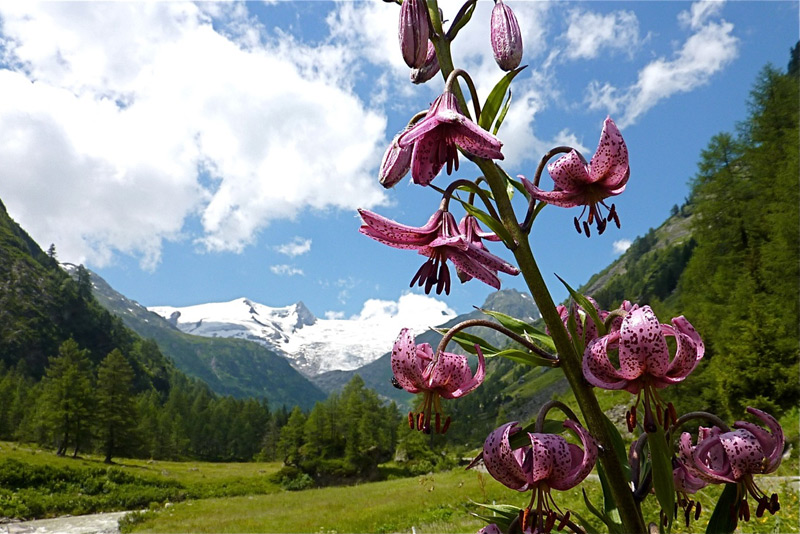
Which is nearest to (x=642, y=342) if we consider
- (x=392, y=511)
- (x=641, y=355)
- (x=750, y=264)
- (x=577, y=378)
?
(x=641, y=355)

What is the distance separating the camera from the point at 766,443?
954mm

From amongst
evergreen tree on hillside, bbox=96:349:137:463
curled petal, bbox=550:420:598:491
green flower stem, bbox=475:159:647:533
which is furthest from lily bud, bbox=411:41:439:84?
evergreen tree on hillside, bbox=96:349:137:463

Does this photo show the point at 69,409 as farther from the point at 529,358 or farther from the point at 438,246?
the point at 529,358

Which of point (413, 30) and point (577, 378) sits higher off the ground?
point (413, 30)

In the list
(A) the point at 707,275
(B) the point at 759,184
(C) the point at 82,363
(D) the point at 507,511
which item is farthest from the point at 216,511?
(C) the point at 82,363

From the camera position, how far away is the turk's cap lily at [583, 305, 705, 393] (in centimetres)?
85

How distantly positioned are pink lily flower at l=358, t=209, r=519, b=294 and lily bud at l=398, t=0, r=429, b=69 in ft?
1.10

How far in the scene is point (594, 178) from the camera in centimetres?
101

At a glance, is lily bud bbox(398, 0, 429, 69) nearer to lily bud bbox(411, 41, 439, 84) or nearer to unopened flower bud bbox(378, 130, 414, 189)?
lily bud bbox(411, 41, 439, 84)

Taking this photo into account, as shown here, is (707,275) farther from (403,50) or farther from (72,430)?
(72,430)

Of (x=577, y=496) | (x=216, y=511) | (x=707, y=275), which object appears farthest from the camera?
(x=707, y=275)

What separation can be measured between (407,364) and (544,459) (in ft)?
0.97

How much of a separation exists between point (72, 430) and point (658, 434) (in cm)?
3943

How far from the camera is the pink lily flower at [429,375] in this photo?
0.99m
